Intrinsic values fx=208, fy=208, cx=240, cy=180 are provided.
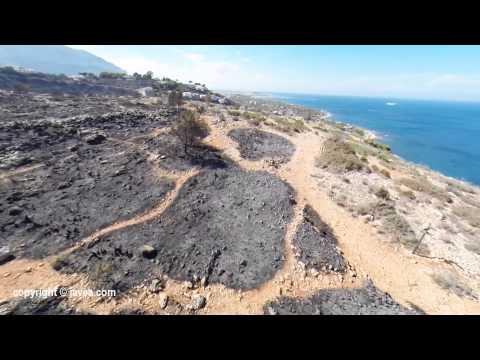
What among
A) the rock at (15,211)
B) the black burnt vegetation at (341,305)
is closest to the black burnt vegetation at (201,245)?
the black burnt vegetation at (341,305)

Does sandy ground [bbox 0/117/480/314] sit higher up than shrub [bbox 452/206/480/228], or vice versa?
shrub [bbox 452/206/480/228]

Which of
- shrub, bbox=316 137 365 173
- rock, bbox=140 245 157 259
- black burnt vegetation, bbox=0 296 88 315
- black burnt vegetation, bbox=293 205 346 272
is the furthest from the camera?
shrub, bbox=316 137 365 173

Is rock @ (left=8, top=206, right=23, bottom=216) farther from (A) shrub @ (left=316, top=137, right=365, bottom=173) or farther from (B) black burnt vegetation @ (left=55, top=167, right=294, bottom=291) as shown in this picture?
(A) shrub @ (left=316, top=137, right=365, bottom=173)

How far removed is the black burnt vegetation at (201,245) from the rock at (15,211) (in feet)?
16.5

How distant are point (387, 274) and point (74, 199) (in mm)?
17548

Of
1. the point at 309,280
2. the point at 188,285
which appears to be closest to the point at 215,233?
the point at 188,285

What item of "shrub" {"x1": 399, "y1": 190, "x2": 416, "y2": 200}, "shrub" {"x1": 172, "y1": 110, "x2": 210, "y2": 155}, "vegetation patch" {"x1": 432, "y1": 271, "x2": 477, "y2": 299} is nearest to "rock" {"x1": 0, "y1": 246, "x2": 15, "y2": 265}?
"shrub" {"x1": 172, "y1": 110, "x2": 210, "y2": 155}

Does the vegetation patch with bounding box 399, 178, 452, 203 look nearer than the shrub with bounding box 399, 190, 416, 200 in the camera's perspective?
No

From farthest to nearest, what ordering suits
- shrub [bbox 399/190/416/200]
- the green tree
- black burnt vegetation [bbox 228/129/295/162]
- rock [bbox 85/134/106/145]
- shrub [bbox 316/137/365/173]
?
the green tree, black burnt vegetation [bbox 228/129/295/162], shrub [bbox 316/137/365/173], rock [bbox 85/134/106/145], shrub [bbox 399/190/416/200]

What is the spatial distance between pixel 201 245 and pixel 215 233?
1091 millimetres

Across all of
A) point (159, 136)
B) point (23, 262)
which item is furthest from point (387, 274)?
point (159, 136)

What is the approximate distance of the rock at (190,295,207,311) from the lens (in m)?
7.78

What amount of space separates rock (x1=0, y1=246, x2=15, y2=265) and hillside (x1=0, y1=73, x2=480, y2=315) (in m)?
0.06

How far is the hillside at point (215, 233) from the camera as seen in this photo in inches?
325
